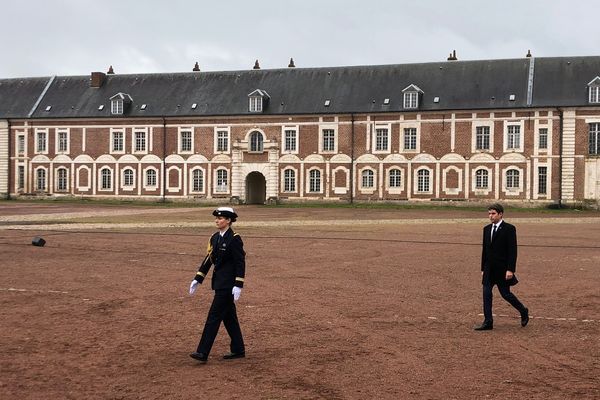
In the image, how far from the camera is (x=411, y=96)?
4366cm

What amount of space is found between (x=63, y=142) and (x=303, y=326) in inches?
1752

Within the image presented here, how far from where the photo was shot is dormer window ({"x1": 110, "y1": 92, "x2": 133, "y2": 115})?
48469 mm

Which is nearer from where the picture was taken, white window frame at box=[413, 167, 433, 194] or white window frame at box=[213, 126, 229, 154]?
A: white window frame at box=[413, 167, 433, 194]

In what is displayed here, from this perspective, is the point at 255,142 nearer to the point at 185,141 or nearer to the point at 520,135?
the point at 185,141

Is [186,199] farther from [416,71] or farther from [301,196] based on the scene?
[416,71]

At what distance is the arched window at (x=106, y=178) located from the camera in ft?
161

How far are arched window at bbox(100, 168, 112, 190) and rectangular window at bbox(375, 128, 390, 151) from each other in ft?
60.7

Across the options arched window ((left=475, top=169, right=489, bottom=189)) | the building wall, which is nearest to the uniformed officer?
the building wall

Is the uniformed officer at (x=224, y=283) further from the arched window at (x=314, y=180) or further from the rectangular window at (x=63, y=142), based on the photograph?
the rectangular window at (x=63, y=142)

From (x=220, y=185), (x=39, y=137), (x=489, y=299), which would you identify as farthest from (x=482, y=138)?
(x=489, y=299)

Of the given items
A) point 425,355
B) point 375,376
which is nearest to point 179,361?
point 375,376

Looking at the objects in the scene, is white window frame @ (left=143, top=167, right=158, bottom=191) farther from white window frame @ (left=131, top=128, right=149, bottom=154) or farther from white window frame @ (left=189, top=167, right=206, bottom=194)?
white window frame @ (left=189, top=167, right=206, bottom=194)

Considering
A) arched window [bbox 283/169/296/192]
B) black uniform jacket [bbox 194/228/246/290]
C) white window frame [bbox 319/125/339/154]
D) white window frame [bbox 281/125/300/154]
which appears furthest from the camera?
arched window [bbox 283/169/296/192]

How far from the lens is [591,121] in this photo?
132 feet
